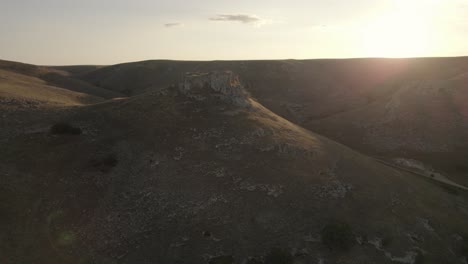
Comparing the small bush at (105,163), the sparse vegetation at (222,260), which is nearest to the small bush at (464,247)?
the sparse vegetation at (222,260)

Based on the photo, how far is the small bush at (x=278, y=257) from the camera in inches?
1516

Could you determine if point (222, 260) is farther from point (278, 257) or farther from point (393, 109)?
point (393, 109)

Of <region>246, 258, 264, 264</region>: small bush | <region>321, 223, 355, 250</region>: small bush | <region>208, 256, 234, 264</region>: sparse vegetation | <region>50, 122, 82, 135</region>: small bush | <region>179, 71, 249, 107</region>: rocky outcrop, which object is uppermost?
<region>179, 71, 249, 107</region>: rocky outcrop

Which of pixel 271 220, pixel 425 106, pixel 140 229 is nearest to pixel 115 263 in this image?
pixel 140 229

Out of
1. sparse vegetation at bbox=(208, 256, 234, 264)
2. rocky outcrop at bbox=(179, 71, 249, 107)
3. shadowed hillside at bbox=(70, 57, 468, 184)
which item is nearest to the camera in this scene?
sparse vegetation at bbox=(208, 256, 234, 264)

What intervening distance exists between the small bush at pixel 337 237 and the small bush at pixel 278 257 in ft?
18.0

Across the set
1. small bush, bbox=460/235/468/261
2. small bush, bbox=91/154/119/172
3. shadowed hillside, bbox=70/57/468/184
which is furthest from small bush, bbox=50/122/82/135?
shadowed hillside, bbox=70/57/468/184

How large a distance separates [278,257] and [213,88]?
46.2 meters

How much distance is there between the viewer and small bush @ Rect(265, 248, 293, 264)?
38.5 metres

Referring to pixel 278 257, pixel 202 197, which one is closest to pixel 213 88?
pixel 202 197

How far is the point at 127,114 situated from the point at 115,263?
34.7 metres

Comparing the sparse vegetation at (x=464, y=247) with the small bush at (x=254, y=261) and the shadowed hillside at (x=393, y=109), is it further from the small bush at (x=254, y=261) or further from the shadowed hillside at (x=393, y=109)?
the shadowed hillside at (x=393, y=109)

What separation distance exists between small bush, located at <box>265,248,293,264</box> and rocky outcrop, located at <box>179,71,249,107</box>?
39319 mm

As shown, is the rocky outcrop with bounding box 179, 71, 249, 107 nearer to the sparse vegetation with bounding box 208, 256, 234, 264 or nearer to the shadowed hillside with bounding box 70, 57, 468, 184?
the sparse vegetation with bounding box 208, 256, 234, 264
